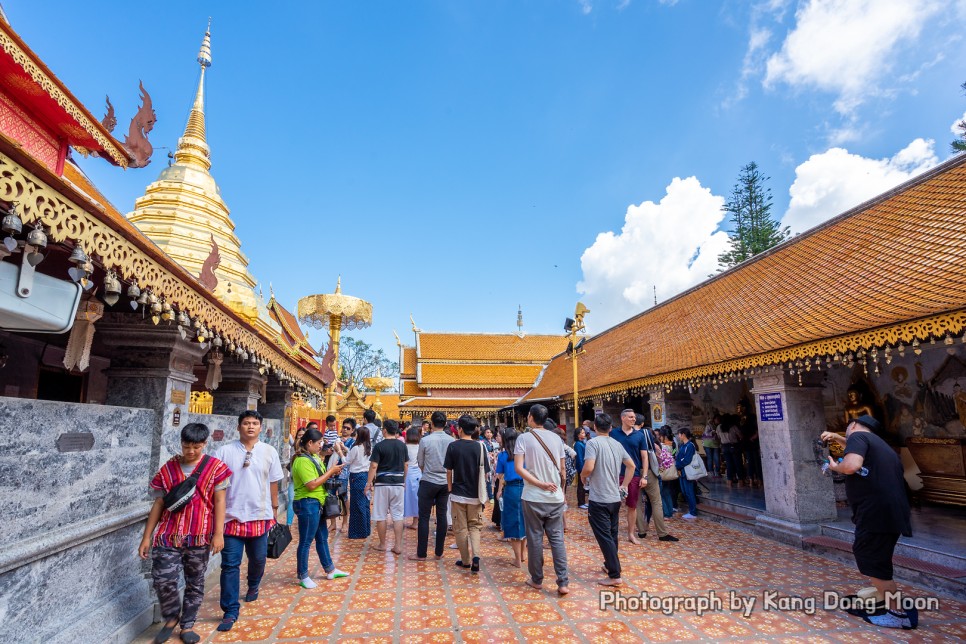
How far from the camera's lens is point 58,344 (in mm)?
5500

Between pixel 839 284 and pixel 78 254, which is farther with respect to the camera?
pixel 839 284

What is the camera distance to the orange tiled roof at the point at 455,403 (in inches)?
1024

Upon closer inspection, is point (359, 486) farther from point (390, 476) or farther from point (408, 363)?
point (408, 363)

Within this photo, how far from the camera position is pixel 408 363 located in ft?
98.7

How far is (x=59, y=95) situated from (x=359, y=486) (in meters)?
5.48

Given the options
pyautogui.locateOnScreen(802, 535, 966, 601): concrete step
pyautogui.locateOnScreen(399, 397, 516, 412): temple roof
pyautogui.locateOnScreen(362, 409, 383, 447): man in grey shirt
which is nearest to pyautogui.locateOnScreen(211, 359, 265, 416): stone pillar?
pyautogui.locateOnScreen(362, 409, 383, 447): man in grey shirt

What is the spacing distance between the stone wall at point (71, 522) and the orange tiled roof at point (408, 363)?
25522 millimetres

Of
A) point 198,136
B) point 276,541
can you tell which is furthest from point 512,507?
point 198,136

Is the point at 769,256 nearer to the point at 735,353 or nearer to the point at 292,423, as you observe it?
the point at 735,353

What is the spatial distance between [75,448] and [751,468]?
36.9 ft

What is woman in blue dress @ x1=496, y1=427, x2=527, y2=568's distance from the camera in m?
5.51

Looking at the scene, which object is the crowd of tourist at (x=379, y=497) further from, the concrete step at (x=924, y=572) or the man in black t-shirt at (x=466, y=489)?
the concrete step at (x=924, y=572)

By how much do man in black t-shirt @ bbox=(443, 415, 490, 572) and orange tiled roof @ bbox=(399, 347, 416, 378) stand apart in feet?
79.5

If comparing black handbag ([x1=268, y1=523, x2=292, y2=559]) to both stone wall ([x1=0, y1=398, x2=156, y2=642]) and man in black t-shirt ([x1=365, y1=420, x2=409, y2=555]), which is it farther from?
man in black t-shirt ([x1=365, y1=420, x2=409, y2=555])
